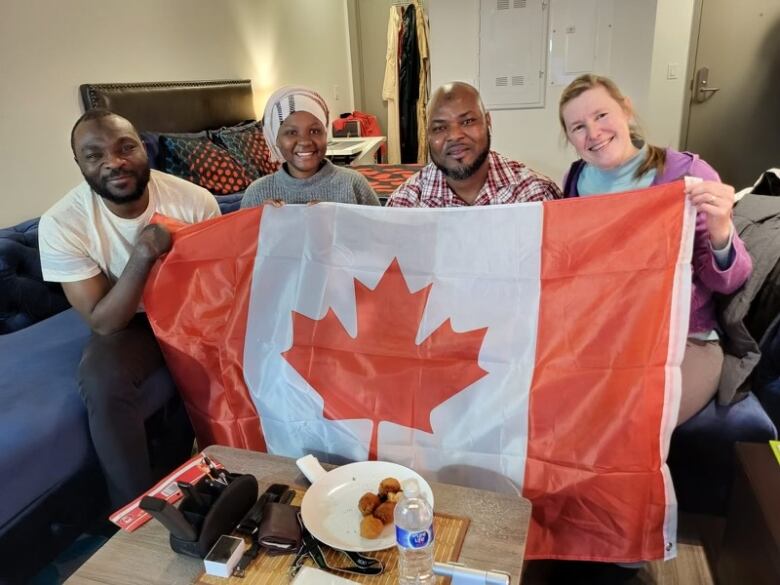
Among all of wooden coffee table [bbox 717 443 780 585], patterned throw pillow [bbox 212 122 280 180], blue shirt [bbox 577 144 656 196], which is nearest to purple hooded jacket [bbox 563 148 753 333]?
→ blue shirt [bbox 577 144 656 196]

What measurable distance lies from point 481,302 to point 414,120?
4771 millimetres

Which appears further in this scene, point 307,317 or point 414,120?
point 414,120

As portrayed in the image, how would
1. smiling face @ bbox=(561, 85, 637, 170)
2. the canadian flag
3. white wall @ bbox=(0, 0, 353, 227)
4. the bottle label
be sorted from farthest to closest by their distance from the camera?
white wall @ bbox=(0, 0, 353, 227)
smiling face @ bbox=(561, 85, 637, 170)
the canadian flag
the bottle label

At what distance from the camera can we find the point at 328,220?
1630mm

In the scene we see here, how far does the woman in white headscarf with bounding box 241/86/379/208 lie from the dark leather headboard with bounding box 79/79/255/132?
4.13 ft

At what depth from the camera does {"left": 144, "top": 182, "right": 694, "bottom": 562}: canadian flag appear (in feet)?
4.26

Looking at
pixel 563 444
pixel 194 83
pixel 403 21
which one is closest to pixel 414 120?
pixel 403 21

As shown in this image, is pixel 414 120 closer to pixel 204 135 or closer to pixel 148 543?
pixel 204 135

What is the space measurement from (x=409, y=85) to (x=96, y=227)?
447cm

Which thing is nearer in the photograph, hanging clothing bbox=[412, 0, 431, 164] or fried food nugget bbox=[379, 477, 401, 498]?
fried food nugget bbox=[379, 477, 401, 498]

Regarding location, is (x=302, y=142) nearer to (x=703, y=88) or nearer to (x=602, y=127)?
(x=602, y=127)

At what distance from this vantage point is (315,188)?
194 cm

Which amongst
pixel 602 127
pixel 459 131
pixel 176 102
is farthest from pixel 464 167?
pixel 176 102

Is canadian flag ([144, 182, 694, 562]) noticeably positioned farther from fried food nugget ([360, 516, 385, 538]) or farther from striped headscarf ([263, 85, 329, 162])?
striped headscarf ([263, 85, 329, 162])
